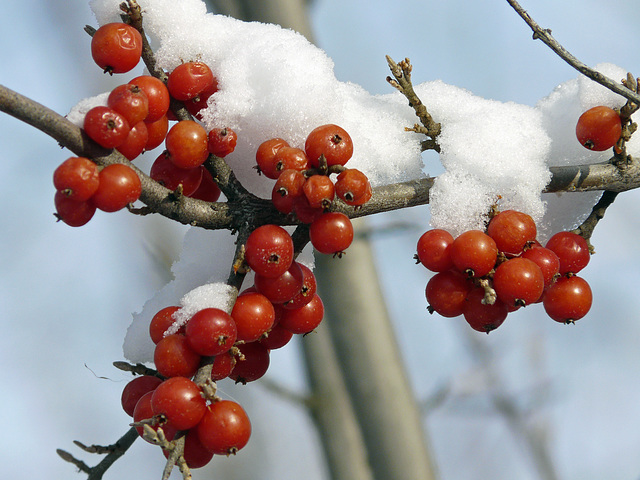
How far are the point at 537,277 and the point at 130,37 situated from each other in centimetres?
103

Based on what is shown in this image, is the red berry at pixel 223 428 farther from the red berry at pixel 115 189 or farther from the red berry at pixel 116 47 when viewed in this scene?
the red berry at pixel 116 47

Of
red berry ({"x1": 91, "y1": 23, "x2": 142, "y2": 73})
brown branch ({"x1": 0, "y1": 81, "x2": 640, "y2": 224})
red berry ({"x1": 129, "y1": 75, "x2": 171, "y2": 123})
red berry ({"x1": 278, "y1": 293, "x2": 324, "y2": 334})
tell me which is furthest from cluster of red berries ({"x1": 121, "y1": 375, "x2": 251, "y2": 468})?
red berry ({"x1": 91, "y1": 23, "x2": 142, "y2": 73})

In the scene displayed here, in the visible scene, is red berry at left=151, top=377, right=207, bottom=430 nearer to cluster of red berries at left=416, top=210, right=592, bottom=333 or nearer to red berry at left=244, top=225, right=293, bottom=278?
red berry at left=244, top=225, right=293, bottom=278

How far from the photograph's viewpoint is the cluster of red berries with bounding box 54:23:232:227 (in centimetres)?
109

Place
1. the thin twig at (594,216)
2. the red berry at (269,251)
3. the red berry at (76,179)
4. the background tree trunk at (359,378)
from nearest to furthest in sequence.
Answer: the red berry at (76,179)
the red berry at (269,251)
the thin twig at (594,216)
the background tree trunk at (359,378)

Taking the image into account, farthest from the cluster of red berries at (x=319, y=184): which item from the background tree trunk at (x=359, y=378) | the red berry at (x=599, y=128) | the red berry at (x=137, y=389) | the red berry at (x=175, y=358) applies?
the background tree trunk at (x=359, y=378)

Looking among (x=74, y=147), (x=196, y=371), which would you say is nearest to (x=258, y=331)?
(x=196, y=371)

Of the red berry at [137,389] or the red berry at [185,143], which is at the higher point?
the red berry at [185,143]

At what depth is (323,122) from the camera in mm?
1412

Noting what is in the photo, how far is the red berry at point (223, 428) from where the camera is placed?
3.64 ft

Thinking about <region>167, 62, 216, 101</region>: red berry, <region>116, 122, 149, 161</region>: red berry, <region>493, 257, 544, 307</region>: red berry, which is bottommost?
<region>493, 257, 544, 307</region>: red berry

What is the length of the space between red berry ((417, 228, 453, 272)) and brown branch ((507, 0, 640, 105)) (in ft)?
1.48

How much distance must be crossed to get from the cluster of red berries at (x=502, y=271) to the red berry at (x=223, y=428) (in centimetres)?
54

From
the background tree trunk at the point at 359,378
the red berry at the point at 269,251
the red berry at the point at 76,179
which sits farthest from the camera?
the background tree trunk at the point at 359,378
